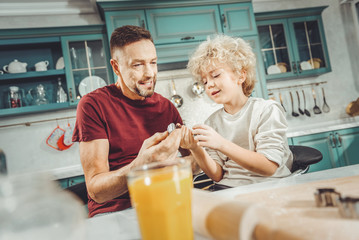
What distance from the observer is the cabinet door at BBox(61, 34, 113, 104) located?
2.95 metres

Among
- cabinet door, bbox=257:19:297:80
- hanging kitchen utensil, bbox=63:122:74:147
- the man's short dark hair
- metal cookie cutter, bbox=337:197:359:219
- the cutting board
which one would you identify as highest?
cabinet door, bbox=257:19:297:80

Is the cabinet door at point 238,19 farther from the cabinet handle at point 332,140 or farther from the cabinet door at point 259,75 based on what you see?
the cabinet handle at point 332,140

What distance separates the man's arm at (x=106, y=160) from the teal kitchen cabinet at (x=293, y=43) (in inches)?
109

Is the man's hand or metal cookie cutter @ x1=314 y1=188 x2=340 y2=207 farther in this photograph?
the man's hand

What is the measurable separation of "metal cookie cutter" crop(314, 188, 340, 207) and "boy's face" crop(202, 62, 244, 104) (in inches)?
41.6

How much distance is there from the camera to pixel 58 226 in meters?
0.31

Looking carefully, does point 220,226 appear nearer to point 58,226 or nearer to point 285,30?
point 58,226

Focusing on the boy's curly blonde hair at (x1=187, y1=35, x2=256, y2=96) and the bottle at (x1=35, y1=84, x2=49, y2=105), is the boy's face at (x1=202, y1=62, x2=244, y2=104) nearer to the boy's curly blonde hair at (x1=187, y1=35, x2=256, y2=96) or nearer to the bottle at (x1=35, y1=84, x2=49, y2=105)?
the boy's curly blonde hair at (x1=187, y1=35, x2=256, y2=96)

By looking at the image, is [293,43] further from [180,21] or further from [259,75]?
[180,21]

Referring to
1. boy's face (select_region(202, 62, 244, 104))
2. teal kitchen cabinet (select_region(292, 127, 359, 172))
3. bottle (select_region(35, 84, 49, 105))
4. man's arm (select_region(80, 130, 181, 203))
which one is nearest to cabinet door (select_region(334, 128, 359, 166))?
teal kitchen cabinet (select_region(292, 127, 359, 172))

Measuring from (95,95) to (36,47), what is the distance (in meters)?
2.24

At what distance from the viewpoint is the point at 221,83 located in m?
1.45

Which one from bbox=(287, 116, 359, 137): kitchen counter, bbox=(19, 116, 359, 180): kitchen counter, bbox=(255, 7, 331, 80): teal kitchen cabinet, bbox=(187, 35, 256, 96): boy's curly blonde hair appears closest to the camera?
bbox=(187, 35, 256, 96): boy's curly blonde hair

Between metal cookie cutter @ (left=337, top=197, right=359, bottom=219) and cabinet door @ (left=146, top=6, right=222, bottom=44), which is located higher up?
cabinet door @ (left=146, top=6, right=222, bottom=44)
